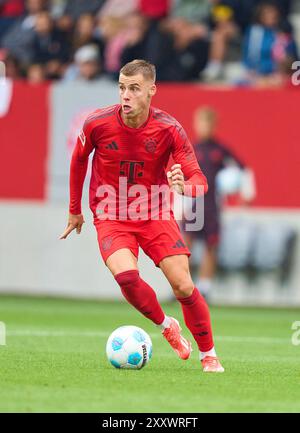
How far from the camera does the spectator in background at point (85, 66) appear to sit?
19500 mm

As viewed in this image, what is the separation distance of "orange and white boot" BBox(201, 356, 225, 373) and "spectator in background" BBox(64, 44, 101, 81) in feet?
33.8

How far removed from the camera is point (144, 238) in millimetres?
9828

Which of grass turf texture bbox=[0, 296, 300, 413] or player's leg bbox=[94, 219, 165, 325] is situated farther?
player's leg bbox=[94, 219, 165, 325]

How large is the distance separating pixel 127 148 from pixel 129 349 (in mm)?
1513

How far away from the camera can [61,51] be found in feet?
66.7

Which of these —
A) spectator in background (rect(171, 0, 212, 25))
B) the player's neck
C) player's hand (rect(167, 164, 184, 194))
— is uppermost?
spectator in background (rect(171, 0, 212, 25))

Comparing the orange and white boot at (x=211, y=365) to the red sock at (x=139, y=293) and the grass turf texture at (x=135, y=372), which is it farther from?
the red sock at (x=139, y=293)

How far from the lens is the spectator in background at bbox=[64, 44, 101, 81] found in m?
19.5

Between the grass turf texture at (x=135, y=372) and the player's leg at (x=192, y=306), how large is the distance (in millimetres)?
153

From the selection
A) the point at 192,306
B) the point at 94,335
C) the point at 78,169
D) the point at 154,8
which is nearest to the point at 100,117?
the point at 78,169

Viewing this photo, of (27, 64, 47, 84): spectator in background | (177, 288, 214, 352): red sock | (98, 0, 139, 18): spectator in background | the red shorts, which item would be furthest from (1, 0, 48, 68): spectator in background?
(177, 288, 214, 352): red sock

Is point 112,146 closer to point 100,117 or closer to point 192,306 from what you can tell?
point 100,117

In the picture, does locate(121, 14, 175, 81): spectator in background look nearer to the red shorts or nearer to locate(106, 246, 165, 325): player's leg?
the red shorts
